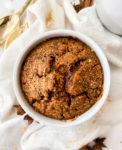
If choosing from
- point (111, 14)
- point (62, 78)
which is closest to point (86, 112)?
point (62, 78)

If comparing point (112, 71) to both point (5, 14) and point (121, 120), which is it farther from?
point (5, 14)

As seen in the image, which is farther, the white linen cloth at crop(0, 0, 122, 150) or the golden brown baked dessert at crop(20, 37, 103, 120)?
the white linen cloth at crop(0, 0, 122, 150)

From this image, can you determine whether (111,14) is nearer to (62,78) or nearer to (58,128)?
(62,78)

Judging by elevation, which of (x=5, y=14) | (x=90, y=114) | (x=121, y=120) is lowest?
(x=121, y=120)

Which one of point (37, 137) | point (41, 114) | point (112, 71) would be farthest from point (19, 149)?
point (112, 71)

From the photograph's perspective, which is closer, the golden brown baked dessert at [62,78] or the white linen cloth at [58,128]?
the golden brown baked dessert at [62,78]
